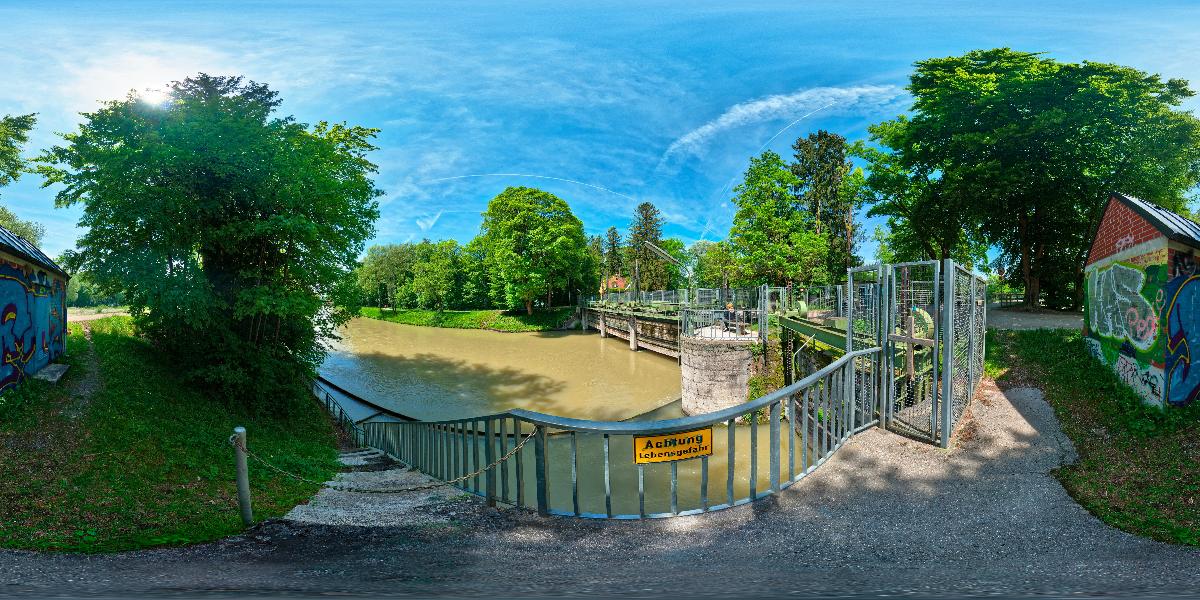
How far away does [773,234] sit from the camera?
32.8 metres

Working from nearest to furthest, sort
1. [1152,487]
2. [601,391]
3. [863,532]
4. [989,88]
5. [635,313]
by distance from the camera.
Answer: [863,532] < [1152,487] < [989,88] < [601,391] < [635,313]

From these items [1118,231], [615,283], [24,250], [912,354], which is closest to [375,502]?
[24,250]

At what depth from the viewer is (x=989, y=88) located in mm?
16969

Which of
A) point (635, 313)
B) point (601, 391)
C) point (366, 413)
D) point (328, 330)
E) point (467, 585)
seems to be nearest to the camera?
point (467, 585)

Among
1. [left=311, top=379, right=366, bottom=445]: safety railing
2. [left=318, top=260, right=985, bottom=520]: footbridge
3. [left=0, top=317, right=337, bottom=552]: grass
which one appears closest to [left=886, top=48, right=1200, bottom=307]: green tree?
[left=318, top=260, right=985, bottom=520]: footbridge

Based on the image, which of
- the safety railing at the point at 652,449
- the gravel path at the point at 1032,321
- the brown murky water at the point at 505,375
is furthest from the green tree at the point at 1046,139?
the brown murky water at the point at 505,375

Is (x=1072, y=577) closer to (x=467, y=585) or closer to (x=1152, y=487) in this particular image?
(x=1152, y=487)

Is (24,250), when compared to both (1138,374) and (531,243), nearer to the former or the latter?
(1138,374)

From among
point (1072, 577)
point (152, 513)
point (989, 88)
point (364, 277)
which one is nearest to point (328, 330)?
point (152, 513)

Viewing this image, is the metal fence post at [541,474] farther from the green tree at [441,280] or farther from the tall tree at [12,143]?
the green tree at [441,280]

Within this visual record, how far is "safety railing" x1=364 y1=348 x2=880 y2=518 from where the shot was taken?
14.5 feet

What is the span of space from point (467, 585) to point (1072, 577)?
4.26 m

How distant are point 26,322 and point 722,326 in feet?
55.8

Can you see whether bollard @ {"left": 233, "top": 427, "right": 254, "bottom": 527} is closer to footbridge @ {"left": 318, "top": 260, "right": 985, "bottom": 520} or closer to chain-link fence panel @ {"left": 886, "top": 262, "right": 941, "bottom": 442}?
footbridge @ {"left": 318, "top": 260, "right": 985, "bottom": 520}
